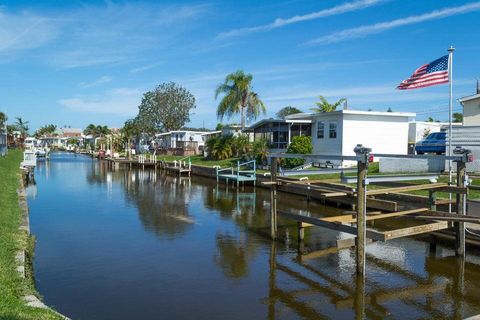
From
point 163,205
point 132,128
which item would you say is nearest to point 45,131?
point 132,128

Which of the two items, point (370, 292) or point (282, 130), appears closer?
point (370, 292)

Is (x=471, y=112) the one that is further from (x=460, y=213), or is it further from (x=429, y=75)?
(x=460, y=213)

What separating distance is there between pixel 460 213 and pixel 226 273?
6.47 meters

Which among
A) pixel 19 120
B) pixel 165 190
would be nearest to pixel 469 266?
pixel 165 190

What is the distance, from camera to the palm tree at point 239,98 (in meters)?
49.7

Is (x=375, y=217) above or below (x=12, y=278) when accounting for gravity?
above

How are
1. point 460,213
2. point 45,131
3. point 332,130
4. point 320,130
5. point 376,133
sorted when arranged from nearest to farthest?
point 460,213, point 376,133, point 332,130, point 320,130, point 45,131

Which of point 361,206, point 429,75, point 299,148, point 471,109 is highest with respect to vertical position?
point 429,75

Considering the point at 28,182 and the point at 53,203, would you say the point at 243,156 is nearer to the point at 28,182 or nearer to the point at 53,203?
the point at 28,182

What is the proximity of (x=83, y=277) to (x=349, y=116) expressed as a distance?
84.7ft

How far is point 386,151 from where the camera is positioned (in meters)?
34.5

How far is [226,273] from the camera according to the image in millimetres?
11500

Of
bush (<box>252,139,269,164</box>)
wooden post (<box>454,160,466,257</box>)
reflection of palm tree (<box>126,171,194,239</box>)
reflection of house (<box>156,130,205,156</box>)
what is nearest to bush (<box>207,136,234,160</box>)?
bush (<box>252,139,269,164</box>)

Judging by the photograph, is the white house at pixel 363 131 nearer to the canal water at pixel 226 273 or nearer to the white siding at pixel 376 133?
the white siding at pixel 376 133
